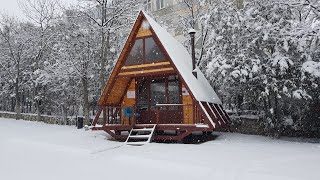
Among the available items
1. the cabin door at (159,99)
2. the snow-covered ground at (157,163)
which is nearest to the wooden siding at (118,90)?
the cabin door at (159,99)

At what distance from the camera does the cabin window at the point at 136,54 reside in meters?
16.4

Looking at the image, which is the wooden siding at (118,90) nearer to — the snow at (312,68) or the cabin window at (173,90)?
the cabin window at (173,90)

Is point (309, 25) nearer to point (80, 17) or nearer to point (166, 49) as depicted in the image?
point (166, 49)

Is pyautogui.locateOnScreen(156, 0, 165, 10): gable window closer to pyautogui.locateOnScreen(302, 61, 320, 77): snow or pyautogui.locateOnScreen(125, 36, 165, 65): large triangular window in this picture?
pyautogui.locateOnScreen(125, 36, 165, 65): large triangular window

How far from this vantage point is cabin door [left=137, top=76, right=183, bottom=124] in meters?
16.7

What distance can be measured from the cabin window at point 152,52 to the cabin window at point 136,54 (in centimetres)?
39

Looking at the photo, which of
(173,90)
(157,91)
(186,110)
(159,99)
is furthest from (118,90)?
(186,110)

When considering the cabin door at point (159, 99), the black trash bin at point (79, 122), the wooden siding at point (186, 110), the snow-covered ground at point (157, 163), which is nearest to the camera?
the snow-covered ground at point (157, 163)

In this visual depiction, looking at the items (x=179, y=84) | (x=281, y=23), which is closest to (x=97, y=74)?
(x=179, y=84)

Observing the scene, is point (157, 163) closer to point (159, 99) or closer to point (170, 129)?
point (170, 129)

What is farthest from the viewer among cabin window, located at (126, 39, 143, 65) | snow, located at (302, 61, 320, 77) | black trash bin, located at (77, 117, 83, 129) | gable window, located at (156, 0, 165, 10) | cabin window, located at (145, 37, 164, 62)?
gable window, located at (156, 0, 165, 10)

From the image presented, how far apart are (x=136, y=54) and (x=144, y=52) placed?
0.54 metres

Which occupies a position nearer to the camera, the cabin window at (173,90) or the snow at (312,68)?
the snow at (312,68)

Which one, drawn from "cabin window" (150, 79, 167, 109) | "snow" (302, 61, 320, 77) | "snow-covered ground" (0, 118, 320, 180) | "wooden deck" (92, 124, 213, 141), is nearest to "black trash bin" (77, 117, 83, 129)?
"wooden deck" (92, 124, 213, 141)
